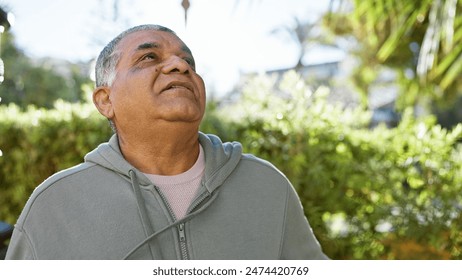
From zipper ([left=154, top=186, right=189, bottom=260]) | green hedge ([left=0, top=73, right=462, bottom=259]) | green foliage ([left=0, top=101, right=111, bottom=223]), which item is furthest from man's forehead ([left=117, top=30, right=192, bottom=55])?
green foliage ([left=0, top=101, right=111, bottom=223])

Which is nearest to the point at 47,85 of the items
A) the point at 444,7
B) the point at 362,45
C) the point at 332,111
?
the point at 362,45

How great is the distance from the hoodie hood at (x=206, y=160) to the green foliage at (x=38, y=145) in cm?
131

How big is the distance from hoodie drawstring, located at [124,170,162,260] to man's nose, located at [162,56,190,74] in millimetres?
232

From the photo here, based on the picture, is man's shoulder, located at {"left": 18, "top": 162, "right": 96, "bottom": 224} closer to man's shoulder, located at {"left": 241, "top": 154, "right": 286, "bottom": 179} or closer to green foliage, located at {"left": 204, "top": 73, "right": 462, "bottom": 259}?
man's shoulder, located at {"left": 241, "top": 154, "right": 286, "bottom": 179}

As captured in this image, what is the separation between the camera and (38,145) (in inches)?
102

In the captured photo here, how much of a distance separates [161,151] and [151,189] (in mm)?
84

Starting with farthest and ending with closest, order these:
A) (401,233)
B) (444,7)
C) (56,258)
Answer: (401,233) → (444,7) → (56,258)

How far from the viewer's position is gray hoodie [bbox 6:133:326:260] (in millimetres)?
1119

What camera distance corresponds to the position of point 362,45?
5.85 metres

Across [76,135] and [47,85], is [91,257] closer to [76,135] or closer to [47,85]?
[76,135]

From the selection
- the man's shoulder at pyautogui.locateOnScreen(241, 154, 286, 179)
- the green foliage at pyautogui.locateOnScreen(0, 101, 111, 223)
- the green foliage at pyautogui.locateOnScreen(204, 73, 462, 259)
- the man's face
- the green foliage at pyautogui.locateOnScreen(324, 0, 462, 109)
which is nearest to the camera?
the man's face

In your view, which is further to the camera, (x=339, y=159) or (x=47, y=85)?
(x=47, y=85)

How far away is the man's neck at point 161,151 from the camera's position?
1.15 meters

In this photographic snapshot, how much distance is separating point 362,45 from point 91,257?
203 inches
